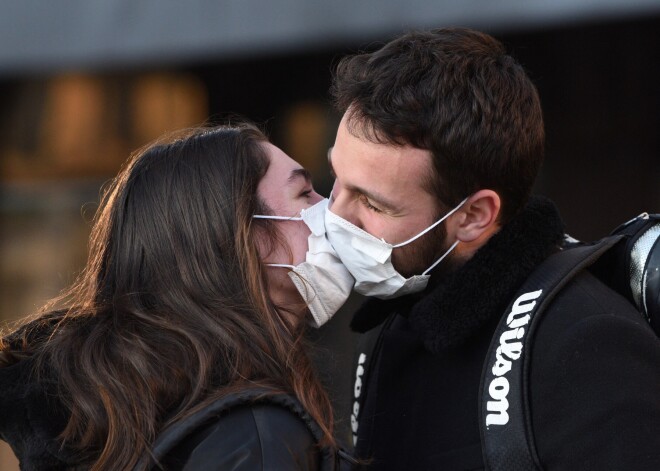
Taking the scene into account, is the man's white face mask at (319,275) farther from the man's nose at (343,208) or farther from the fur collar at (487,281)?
the fur collar at (487,281)

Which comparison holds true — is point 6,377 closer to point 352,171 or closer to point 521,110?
point 352,171

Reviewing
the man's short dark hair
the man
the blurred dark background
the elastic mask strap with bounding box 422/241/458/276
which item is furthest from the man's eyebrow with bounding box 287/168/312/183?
the blurred dark background

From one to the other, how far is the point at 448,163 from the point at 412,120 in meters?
0.14

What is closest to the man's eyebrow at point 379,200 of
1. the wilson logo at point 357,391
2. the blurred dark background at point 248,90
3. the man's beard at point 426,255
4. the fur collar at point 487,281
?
the man's beard at point 426,255

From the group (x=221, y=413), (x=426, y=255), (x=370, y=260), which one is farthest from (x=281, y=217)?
(x=221, y=413)

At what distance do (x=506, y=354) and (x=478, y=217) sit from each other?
0.49 metres

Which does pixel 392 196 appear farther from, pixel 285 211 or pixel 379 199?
pixel 285 211

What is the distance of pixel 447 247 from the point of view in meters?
2.44

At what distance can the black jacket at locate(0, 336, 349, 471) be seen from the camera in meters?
1.89

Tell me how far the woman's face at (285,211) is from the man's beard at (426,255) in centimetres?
28

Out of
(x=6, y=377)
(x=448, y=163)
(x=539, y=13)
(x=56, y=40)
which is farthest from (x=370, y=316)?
(x=56, y=40)

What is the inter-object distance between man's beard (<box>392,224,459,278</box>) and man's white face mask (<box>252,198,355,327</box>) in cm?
17

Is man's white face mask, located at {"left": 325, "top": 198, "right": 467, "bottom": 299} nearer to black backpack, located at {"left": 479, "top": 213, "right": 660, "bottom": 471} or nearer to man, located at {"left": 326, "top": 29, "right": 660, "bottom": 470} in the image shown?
man, located at {"left": 326, "top": 29, "right": 660, "bottom": 470}

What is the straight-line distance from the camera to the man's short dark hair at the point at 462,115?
2318mm
